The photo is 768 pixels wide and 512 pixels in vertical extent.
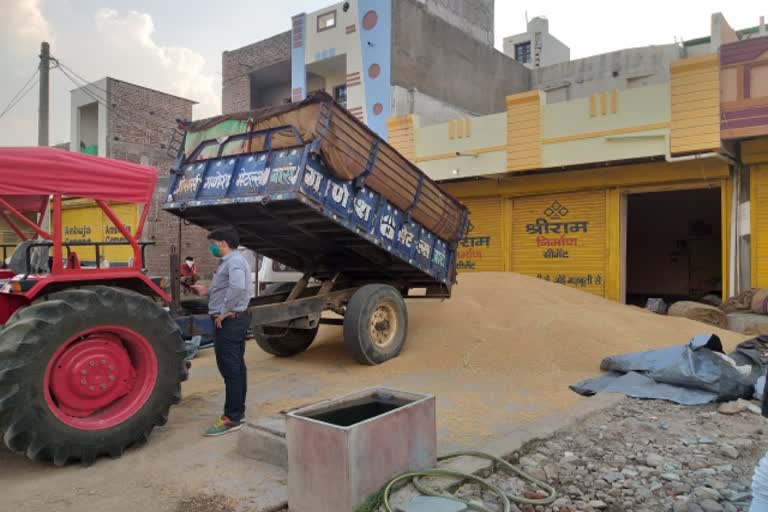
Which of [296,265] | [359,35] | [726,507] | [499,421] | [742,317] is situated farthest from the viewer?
[359,35]

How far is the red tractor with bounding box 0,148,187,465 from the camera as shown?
3826mm

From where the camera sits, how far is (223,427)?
485 cm

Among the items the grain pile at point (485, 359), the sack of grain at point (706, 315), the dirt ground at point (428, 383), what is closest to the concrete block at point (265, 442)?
the dirt ground at point (428, 383)

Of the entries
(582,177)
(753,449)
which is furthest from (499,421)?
(582,177)

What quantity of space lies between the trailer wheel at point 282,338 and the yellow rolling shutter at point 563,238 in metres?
7.52

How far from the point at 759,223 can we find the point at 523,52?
80.4 ft

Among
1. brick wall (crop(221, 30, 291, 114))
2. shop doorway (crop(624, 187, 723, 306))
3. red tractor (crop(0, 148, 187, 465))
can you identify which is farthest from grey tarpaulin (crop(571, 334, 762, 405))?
brick wall (crop(221, 30, 291, 114))

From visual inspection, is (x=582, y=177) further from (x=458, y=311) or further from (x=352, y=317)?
(x=352, y=317)

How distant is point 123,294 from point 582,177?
11373 millimetres

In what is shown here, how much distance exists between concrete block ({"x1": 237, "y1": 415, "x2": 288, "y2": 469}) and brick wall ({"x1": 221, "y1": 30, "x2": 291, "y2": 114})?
65.1 feet

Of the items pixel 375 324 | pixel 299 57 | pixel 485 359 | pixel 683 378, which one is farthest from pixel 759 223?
pixel 299 57

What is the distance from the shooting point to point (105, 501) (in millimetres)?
3551

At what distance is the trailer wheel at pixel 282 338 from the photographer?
8065 millimetres

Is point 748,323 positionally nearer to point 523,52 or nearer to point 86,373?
point 86,373
